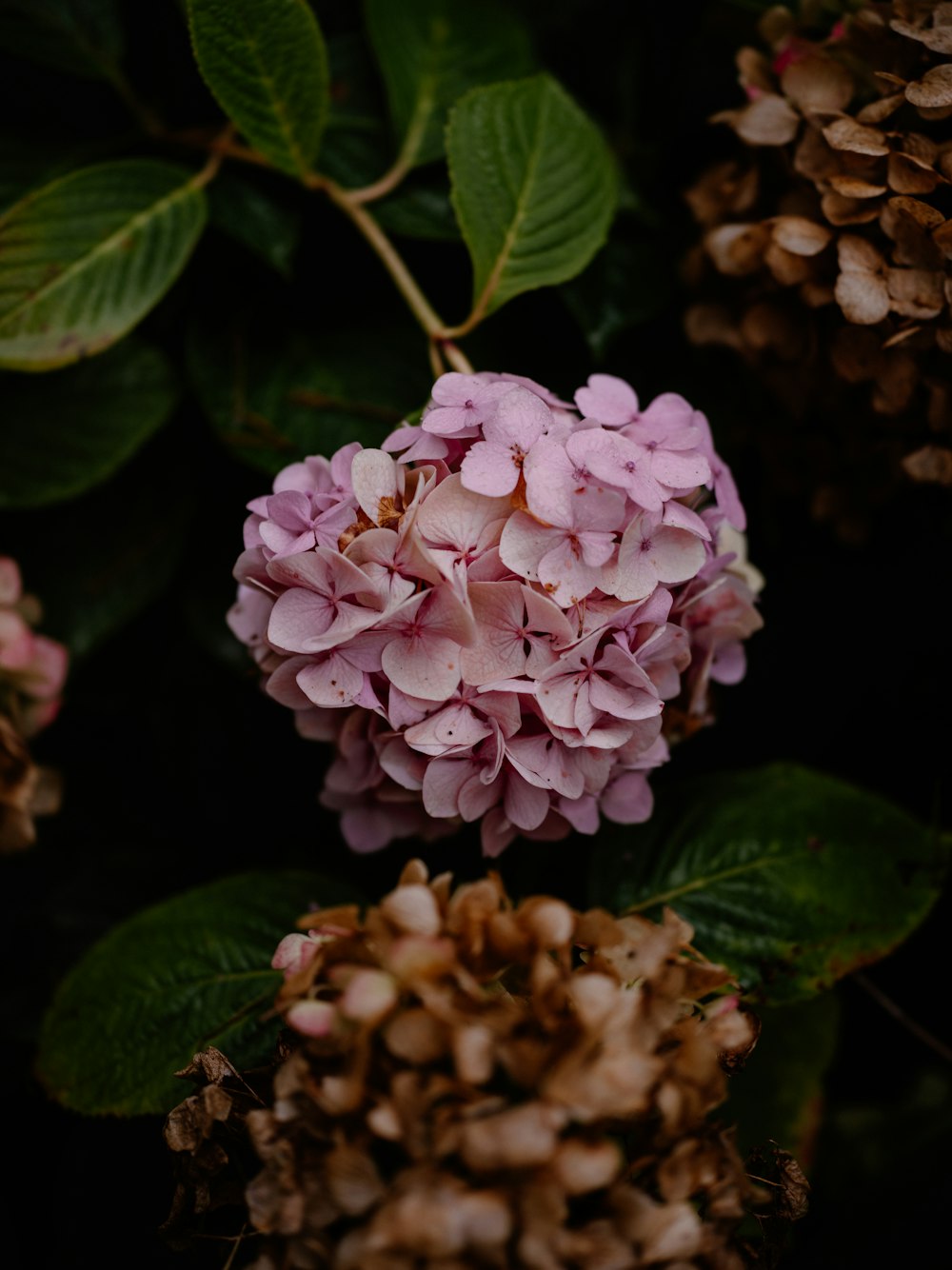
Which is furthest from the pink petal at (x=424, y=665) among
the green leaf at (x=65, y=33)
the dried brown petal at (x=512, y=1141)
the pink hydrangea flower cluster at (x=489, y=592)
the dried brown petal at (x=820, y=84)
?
the green leaf at (x=65, y=33)

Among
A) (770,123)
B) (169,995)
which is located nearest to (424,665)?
(169,995)

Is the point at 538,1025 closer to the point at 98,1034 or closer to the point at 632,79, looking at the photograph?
the point at 98,1034

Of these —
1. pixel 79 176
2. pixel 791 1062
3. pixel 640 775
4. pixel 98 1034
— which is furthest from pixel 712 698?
pixel 79 176

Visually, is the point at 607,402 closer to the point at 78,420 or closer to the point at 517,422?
the point at 517,422

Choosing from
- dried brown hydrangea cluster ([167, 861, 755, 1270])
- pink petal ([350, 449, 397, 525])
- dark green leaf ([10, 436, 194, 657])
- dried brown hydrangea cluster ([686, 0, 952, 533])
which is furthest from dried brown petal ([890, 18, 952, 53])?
dark green leaf ([10, 436, 194, 657])

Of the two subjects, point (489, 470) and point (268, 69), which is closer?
point (489, 470)

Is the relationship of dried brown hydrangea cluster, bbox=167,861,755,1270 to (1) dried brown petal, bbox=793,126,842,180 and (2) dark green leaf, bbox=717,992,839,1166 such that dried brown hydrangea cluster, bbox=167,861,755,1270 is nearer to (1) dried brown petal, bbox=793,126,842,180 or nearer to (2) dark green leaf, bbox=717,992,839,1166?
(2) dark green leaf, bbox=717,992,839,1166

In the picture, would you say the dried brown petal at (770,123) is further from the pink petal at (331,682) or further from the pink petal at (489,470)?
the pink petal at (331,682)
